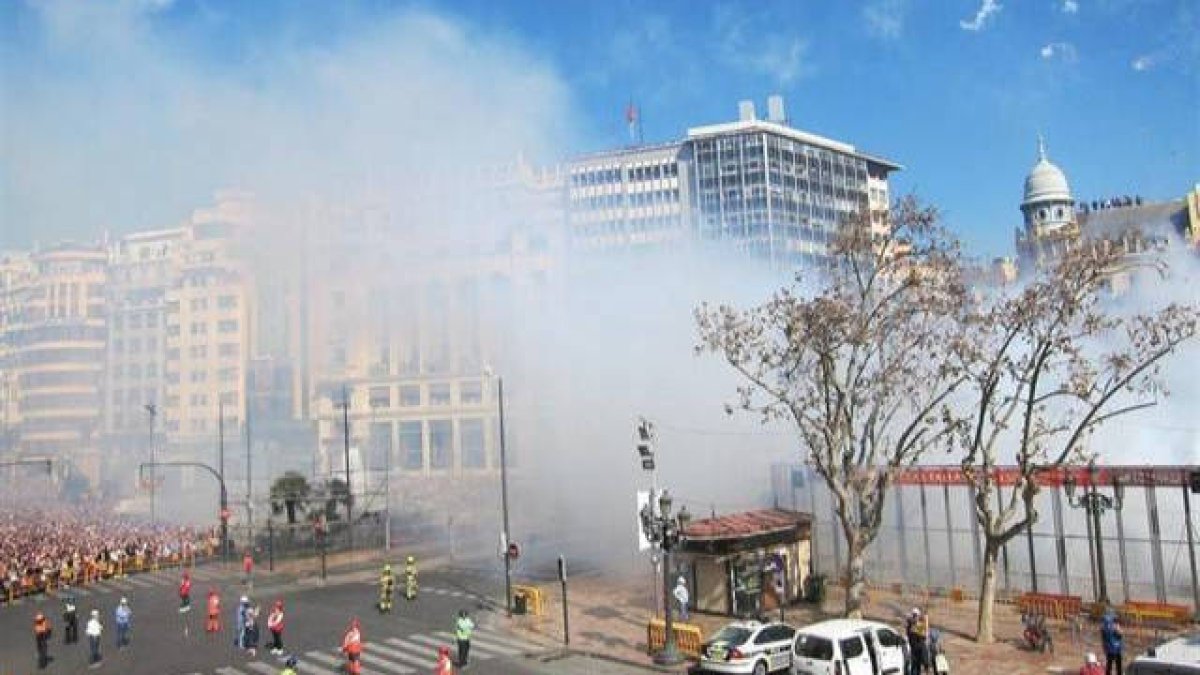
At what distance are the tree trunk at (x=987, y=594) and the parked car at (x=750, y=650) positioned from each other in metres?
6.15

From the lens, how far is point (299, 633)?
3309 centimetres

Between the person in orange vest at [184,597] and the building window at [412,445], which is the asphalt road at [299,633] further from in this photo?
the building window at [412,445]

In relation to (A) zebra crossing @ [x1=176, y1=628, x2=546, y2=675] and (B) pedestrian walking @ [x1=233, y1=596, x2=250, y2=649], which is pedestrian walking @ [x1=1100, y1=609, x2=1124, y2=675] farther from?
(B) pedestrian walking @ [x1=233, y1=596, x2=250, y2=649]

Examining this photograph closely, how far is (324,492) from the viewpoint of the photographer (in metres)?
64.8

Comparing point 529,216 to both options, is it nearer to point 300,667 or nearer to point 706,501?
point 706,501

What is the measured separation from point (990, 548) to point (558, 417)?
178 ft

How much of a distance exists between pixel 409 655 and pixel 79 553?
2981cm

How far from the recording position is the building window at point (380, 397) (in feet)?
398

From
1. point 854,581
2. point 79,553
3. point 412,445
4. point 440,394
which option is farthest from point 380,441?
point 854,581

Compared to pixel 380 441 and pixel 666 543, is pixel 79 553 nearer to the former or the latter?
pixel 666 543

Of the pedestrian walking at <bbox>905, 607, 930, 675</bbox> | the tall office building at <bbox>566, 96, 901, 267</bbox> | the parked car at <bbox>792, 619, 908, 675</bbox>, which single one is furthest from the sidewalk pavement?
the tall office building at <bbox>566, 96, 901, 267</bbox>

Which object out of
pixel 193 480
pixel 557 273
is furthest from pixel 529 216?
pixel 193 480

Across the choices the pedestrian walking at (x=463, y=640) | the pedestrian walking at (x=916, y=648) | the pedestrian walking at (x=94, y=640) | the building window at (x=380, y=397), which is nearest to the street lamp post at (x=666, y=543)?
the pedestrian walking at (x=463, y=640)

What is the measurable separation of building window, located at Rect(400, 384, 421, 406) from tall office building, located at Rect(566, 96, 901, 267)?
1256 inches
